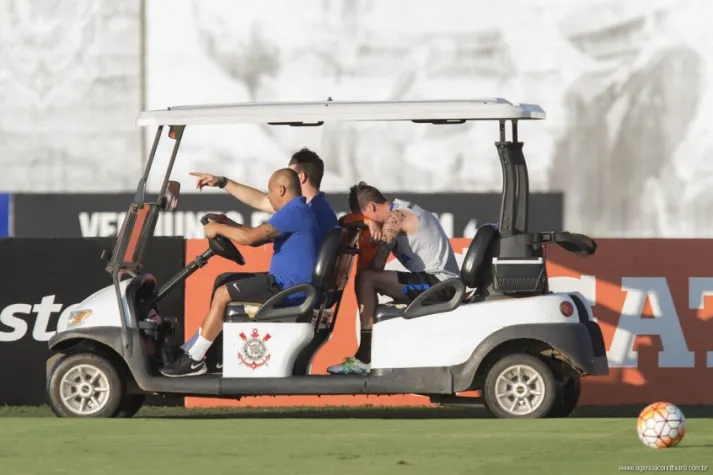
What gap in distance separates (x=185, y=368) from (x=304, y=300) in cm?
81

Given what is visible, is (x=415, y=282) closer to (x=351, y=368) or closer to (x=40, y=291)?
(x=351, y=368)

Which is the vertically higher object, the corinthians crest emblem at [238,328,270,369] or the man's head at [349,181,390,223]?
the man's head at [349,181,390,223]

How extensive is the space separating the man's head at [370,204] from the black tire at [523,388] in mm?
1204

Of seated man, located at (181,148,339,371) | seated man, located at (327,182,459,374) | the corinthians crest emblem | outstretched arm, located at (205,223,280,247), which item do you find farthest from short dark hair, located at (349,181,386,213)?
the corinthians crest emblem

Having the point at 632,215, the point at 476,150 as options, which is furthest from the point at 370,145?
the point at 632,215

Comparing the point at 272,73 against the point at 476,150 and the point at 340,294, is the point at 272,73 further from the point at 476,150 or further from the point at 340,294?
the point at 340,294

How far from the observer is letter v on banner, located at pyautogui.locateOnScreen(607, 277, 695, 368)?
12.2m

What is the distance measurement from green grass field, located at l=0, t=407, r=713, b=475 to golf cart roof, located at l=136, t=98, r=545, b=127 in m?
1.68

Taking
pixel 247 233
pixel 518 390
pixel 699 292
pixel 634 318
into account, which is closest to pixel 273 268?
pixel 247 233

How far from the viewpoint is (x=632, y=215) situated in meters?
21.1

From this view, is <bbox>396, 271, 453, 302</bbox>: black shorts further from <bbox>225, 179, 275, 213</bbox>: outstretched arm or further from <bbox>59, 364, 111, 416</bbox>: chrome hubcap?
<bbox>59, 364, 111, 416</bbox>: chrome hubcap

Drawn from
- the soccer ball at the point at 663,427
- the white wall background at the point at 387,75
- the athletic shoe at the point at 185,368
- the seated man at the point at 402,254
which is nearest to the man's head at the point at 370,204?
the seated man at the point at 402,254

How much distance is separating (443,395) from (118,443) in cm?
233

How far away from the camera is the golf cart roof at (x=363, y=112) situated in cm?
1006
